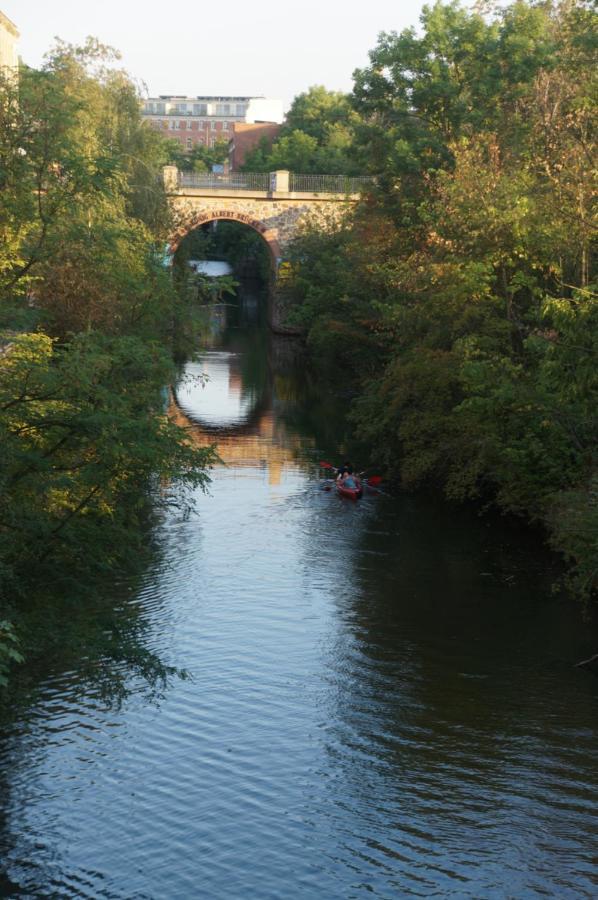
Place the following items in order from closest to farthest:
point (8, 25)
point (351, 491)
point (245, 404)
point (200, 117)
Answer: point (351, 491) < point (245, 404) < point (8, 25) < point (200, 117)

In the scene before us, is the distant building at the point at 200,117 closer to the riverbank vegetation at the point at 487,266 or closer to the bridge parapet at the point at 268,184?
the bridge parapet at the point at 268,184

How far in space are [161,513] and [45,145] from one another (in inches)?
571

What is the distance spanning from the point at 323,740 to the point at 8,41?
48022mm

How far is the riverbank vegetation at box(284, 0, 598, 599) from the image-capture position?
70.4ft

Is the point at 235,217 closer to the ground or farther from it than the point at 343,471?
farther from it

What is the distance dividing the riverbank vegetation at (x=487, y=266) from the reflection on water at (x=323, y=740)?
7.73 feet

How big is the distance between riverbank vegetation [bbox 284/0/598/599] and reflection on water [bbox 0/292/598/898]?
7.73ft

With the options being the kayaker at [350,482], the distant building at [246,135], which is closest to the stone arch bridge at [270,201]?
the kayaker at [350,482]

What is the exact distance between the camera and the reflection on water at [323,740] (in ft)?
40.9

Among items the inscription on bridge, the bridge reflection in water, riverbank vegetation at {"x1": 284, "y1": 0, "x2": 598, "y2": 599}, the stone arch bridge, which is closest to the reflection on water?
riverbank vegetation at {"x1": 284, "y1": 0, "x2": 598, "y2": 599}

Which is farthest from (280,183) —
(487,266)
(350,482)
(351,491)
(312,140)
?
(487,266)

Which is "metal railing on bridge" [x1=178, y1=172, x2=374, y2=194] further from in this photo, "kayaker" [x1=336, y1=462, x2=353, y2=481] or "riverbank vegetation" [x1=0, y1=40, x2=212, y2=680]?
"riverbank vegetation" [x1=0, y1=40, x2=212, y2=680]

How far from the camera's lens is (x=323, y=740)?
1549 centimetres

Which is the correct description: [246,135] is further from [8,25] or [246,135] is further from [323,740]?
[323,740]
